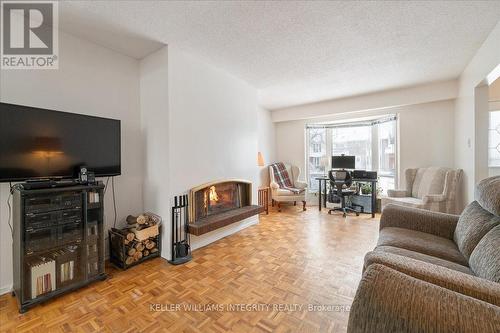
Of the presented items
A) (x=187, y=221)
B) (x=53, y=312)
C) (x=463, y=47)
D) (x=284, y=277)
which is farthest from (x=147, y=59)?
(x=463, y=47)

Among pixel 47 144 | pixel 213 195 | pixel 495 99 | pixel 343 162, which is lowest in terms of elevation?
pixel 213 195

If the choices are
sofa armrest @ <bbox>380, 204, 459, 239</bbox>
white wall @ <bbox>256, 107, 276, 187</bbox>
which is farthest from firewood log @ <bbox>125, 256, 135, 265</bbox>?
white wall @ <bbox>256, 107, 276, 187</bbox>

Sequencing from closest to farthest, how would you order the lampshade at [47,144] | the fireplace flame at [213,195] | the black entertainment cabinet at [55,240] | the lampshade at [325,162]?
1. the black entertainment cabinet at [55,240]
2. the lampshade at [47,144]
3. the fireplace flame at [213,195]
4. the lampshade at [325,162]

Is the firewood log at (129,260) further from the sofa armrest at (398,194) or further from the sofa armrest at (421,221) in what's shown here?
the sofa armrest at (398,194)

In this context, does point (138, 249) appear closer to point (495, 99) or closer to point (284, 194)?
point (284, 194)

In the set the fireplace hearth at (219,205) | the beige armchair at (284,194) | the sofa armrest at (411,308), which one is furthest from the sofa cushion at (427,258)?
the beige armchair at (284,194)

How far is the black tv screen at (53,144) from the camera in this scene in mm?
1676

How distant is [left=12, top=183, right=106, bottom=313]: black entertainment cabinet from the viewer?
5.40 feet

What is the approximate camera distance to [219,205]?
3.17m

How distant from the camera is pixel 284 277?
81.7 inches

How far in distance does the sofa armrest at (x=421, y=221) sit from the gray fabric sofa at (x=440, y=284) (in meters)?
0.20

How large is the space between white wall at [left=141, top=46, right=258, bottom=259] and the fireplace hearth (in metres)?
0.13

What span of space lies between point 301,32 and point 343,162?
3409 millimetres

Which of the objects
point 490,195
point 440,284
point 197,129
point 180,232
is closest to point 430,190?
point 490,195
